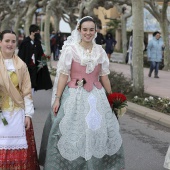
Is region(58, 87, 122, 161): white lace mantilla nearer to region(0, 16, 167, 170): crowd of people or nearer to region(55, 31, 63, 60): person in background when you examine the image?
region(0, 16, 167, 170): crowd of people

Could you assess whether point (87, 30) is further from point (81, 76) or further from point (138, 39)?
point (138, 39)

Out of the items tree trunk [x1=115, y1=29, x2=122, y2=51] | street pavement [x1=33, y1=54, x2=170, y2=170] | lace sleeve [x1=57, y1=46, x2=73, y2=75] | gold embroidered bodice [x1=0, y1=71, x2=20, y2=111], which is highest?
lace sleeve [x1=57, y1=46, x2=73, y2=75]

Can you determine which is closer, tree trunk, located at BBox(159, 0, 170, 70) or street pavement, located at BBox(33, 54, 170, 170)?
street pavement, located at BBox(33, 54, 170, 170)

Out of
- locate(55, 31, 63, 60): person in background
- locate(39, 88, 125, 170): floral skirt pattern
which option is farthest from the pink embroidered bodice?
locate(55, 31, 63, 60): person in background

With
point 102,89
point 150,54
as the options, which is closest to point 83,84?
point 102,89

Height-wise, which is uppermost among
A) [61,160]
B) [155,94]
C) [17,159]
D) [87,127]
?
[87,127]

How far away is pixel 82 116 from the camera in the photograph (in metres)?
4.86

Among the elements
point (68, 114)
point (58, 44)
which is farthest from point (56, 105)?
point (58, 44)

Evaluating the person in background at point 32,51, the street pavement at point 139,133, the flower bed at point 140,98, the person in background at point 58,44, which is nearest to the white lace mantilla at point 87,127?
the street pavement at point 139,133

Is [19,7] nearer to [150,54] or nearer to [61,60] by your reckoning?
[150,54]

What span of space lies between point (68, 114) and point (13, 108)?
637mm

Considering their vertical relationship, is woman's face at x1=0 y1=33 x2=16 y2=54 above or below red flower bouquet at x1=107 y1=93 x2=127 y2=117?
above

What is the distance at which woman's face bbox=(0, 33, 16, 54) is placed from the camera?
4457 mm

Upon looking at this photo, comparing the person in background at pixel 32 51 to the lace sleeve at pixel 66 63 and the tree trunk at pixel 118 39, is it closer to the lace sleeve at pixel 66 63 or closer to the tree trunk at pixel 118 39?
the lace sleeve at pixel 66 63
